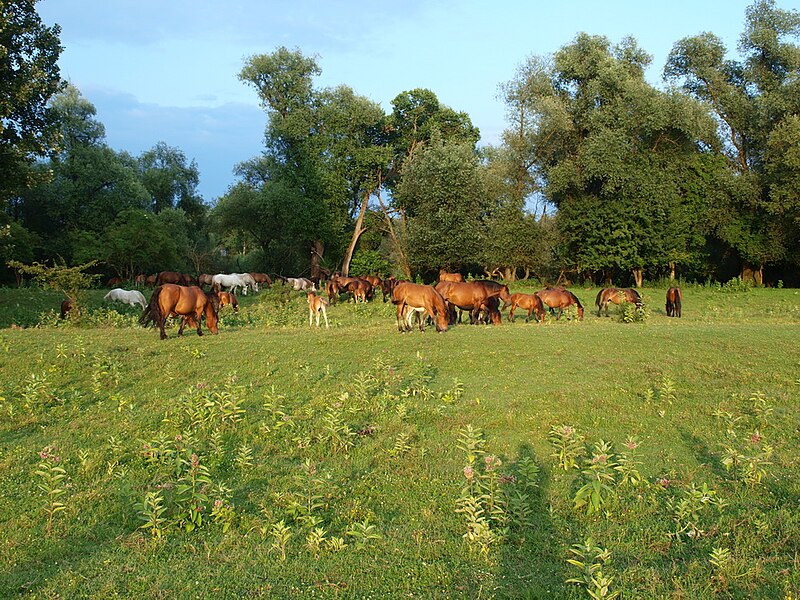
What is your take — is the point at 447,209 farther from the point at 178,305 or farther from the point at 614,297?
the point at 178,305

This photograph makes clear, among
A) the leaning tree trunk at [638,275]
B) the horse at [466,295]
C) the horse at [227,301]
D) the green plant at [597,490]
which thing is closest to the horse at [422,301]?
the horse at [466,295]

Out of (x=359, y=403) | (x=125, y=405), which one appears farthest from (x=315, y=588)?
(x=125, y=405)

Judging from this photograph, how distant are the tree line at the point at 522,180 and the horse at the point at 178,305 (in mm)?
24129

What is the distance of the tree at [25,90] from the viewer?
19.8 metres

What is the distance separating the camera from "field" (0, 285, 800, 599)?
5133mm

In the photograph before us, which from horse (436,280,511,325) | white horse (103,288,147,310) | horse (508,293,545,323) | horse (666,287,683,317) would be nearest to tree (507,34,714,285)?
horse (666,287,683,317)

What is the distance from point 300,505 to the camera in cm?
617

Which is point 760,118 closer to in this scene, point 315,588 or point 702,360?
point 702,360

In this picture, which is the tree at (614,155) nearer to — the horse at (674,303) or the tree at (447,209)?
the tree at (447,209)

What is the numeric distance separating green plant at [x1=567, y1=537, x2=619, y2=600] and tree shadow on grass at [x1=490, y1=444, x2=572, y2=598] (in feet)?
0.46

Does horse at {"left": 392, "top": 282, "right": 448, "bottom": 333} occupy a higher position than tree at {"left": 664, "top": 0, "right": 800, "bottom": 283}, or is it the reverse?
tree at {"left": 664, "top": 0, "right": 800, "bottom": 283}

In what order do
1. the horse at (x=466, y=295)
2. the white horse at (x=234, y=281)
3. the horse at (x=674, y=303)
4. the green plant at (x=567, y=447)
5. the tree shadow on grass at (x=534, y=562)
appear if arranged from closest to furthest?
the tree shadow on grass at (x=534, y=562) < the green plant at (x=567, y=447) < the horse at (x=466, y=295) < the horse at (x=674, y=303) < the white horse at (x=234, y=281)

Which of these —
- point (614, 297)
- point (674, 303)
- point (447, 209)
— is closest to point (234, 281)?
point (447, 209)

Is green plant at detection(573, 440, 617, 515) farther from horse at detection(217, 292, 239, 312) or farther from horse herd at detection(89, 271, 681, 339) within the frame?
horse at detection(217, 292, 239, 312)
